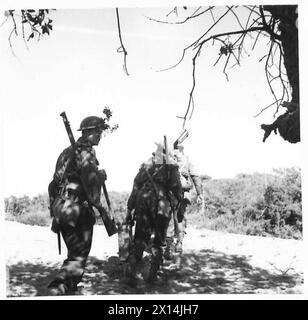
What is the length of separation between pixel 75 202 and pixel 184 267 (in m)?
1.50

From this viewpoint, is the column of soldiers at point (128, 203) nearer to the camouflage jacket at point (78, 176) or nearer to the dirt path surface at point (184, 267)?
the camouflage jacket at point (78, 176)

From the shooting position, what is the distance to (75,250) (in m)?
5.37

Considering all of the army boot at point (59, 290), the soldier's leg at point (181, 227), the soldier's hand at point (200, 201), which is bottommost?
the army boot at point (59, 290)

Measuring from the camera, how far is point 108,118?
5762 mm

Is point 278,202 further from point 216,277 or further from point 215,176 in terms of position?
point 216,277

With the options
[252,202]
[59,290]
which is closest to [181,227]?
[252,202]

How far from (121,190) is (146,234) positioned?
60cm

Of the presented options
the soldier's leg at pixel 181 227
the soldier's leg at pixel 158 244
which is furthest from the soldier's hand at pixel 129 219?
the soldier's leg at pixel 181 227

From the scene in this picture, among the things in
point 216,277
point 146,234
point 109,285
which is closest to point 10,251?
point 109,285

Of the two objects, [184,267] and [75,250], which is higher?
[75,250]

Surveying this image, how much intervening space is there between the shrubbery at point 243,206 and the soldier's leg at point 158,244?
363 mm

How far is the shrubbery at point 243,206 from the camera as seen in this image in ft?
18.5

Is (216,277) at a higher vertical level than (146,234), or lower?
lower

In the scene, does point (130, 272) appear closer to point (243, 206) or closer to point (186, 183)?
point (186, 183)
